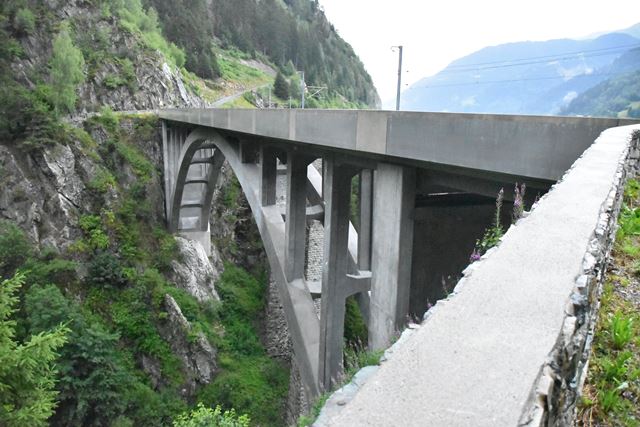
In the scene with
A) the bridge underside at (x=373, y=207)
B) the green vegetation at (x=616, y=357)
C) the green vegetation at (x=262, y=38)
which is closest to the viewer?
the green vegetation at (x=616, y=357)

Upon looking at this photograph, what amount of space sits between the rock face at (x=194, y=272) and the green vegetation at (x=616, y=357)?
1747 centimetres

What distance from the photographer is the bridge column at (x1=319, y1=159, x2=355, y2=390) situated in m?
6.79

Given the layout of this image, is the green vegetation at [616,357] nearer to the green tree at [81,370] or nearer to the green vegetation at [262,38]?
the green tree at [81,370]

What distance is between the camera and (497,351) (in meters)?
1.48

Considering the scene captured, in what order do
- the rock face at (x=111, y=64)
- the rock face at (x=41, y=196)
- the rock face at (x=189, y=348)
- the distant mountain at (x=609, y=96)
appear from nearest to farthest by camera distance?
the rock face at (x=189, y=348), the rock face at (x=41, y=196), the rock face at (x=111, y=64), the distant mountain at (x=609, y=96)

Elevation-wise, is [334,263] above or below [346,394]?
below

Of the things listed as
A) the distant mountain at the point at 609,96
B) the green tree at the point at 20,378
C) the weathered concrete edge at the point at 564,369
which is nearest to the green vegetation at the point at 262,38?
the green tree at the point at 20,378

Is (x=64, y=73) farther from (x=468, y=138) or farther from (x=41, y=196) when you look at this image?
(x=468, y=138)

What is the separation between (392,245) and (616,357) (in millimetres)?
2793

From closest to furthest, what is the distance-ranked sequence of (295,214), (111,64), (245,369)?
(295,214) < (245,369) < (111,64)

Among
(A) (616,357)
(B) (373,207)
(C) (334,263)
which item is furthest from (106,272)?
(A) (616,357)

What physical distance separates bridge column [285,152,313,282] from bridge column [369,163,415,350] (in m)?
3.07

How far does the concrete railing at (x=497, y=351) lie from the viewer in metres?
1.25

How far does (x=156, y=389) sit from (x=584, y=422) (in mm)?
16863
